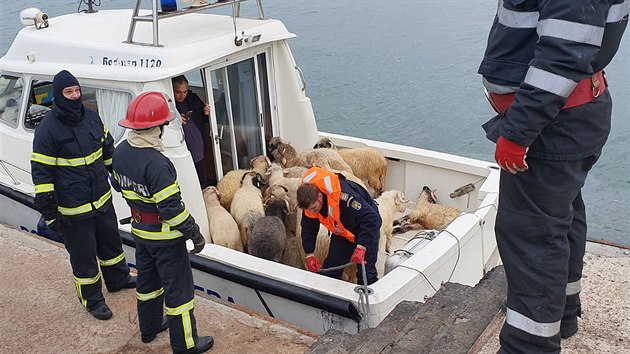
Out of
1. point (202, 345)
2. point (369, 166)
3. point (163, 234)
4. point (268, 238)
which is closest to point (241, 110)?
point (369, 166)

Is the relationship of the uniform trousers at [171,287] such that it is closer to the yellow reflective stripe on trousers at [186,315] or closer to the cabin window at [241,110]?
the yellow reflective stripe on trousers at [186,315]

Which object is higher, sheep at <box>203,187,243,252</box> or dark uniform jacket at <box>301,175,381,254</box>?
dark uniform jacket at <box>301,175,381,254</box>

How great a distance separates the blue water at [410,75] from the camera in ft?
42.1

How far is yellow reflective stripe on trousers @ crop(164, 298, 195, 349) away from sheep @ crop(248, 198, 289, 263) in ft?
4.75

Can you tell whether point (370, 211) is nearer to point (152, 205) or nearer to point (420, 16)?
point (152, 205)

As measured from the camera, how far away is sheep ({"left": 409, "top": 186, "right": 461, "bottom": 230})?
19.8ft

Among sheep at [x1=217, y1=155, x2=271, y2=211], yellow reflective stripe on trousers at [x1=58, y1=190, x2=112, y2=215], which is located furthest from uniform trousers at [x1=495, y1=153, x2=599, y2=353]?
sheep at [x1=217, y1=155, x2=271, y2=211]

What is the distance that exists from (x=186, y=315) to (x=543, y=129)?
238 centimetres

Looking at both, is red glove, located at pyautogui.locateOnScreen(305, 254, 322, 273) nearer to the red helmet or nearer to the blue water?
the red helmet

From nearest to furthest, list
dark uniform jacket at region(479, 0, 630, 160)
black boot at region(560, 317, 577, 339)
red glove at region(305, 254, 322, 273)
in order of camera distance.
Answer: dark uniform jacket at region(479, 0, 630, 160)
black boot at region(560, 317, 577, 339)
red glove at region(305, 254, 322, 273)

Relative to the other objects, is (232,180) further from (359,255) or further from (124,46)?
(359,255)

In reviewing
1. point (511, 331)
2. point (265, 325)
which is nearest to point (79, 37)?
point (265, 325)

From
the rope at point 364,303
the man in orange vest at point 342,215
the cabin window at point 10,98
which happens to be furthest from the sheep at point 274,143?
the rope at point 364,303

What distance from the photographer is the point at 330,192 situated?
454cm
